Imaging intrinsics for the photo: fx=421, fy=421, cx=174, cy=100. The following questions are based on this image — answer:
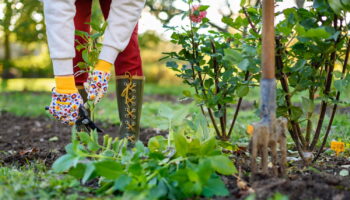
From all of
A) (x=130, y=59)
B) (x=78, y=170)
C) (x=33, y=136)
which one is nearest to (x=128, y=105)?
(x=130, y=59)

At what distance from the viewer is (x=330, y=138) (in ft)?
8.52

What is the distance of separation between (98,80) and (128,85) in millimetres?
320

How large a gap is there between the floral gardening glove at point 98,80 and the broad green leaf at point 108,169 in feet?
1.94

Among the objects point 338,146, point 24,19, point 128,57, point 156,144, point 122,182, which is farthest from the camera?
point 24,19

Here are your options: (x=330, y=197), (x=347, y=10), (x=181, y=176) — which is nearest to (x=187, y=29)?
(x=347, y=10)

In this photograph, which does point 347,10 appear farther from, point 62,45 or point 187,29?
point 62,45

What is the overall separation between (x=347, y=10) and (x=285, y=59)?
30 centimetres

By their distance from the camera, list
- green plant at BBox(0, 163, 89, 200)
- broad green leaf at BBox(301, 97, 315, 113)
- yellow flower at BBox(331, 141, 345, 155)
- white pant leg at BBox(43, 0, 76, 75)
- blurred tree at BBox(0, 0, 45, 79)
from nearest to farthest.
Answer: green plant at BBox(0, 163, 89, 200)
broad green leaf at BBox(301, 97, 315, 113)
white pant leg at BBox(43, 0, 76, 75)
yellow flower at BBox(331, 141, 345, 155)
blurred tree at BBox(0, 0, 45, 79)

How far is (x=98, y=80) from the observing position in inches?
74.9

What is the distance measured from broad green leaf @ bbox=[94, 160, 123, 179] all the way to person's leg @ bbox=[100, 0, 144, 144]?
2.55 feet

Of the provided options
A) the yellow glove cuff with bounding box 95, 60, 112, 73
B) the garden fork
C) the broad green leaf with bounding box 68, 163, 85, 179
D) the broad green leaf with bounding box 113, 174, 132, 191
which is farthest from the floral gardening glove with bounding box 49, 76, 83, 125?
the garden fork

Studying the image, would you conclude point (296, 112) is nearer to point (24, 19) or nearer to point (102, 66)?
point (102, 66)

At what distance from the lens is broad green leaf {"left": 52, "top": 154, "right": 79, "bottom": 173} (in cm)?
138

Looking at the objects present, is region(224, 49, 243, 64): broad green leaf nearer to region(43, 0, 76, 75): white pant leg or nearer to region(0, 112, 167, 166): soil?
region(43, 0, 76, 75): white pant leg
